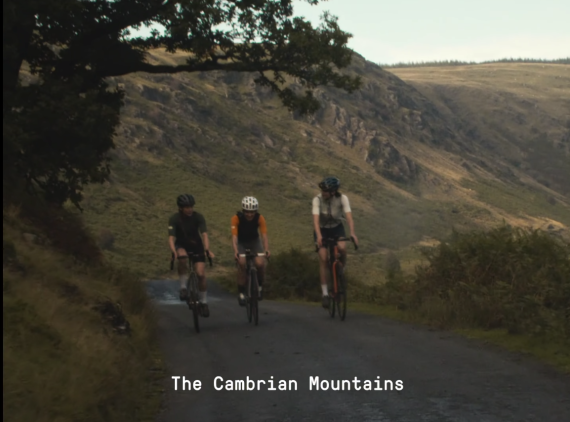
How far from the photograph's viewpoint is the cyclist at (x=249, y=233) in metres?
14.0

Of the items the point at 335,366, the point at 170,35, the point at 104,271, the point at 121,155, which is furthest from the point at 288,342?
the point at 121,155

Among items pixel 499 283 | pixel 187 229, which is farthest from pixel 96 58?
pixel 499 283

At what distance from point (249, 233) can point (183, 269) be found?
48.1 inches

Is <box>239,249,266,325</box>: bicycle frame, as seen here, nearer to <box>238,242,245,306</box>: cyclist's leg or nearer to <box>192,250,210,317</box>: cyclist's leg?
<box>238,242,245,306</box>: cyclist's leg

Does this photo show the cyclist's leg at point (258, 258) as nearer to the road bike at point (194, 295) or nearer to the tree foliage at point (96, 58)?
the road bike at point (194, 295)

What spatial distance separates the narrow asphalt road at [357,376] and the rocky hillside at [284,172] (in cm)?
6161

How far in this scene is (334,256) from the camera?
1451cm

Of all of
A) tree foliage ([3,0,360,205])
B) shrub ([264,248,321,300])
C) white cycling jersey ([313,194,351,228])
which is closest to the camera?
white cycling jersey ([313,194,351,228])

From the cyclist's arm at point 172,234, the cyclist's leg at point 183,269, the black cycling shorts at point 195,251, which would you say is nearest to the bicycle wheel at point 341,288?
the black cycling shorts at point 195,251

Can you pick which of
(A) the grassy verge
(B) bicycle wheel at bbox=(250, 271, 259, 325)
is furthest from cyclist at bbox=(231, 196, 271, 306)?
(A) the grassy verge

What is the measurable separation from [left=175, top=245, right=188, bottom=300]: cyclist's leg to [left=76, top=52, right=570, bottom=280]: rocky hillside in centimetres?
5955

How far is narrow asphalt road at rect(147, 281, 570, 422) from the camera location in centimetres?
762

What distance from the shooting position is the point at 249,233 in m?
14.2

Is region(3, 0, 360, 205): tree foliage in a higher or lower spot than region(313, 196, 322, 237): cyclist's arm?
higher
